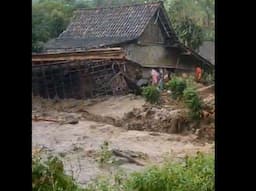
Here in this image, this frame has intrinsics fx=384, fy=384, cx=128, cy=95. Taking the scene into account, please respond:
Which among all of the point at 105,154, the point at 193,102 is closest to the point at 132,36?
the point at 193,102

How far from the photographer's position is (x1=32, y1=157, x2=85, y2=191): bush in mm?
1099

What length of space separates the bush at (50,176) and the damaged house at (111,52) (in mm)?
223

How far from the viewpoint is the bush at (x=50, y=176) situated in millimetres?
1099

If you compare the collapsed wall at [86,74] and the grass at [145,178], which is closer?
the grass at [145,178]

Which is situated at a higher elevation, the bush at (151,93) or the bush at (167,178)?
the bush at (151,93)

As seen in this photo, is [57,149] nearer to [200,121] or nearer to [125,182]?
[125,182]

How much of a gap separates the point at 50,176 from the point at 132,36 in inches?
20.5

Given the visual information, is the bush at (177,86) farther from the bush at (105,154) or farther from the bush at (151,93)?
the bush at (105,154)

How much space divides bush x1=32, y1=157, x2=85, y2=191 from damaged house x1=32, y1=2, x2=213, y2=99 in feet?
0.73

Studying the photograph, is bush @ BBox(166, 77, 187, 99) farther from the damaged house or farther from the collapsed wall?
the collapsed wall

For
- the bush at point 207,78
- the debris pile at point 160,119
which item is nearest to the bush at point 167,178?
the debris pile at point 160,119

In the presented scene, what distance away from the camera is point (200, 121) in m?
1.22

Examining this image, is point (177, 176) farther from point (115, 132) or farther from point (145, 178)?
point (115, 132)
